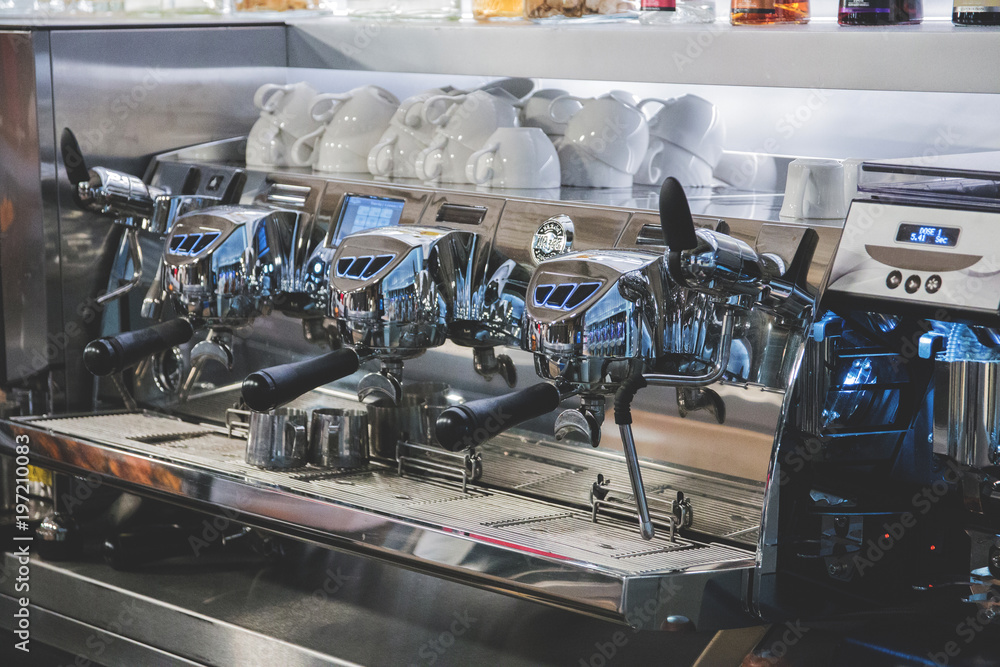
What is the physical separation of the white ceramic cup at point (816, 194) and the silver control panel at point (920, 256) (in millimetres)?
137

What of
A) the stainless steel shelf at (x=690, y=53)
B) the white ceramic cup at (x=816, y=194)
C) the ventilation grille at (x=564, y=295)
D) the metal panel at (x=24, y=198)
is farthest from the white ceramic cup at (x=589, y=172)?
the metal panel at (x=24, y=198)

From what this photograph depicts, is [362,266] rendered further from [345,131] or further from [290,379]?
[345,131]

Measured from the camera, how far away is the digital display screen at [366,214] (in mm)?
1516

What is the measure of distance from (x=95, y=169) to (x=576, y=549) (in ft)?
3.04

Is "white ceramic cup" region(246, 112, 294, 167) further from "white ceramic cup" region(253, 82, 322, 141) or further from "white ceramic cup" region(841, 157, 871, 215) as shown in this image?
"white ceramic cup" region(841, 157, 871, 215)

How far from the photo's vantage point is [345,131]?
67.0 inches

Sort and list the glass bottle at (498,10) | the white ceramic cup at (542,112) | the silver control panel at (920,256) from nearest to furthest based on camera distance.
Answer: the silver control panel at (920,256)
the white ceramic cup at (542,112)
the glass bottle at (498,10)

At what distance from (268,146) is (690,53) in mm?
640

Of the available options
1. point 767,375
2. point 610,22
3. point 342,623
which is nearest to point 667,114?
point 610,22

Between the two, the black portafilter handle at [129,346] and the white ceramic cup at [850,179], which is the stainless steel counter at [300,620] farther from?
the white ceramic cup at [850,179]

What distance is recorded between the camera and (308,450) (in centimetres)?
143

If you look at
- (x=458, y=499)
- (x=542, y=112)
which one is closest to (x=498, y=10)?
(x=542, y=112)

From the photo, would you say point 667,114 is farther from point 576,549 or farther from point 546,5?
point 576,549

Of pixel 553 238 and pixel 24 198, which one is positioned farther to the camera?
pixel 24 198
